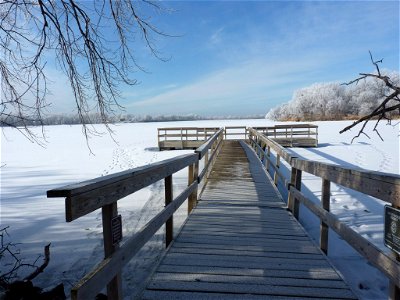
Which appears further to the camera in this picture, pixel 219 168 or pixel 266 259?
pixel 219 168

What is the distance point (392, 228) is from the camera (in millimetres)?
1850

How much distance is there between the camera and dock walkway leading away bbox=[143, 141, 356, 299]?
93.0 inches

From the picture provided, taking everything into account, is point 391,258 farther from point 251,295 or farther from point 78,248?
point 78,248

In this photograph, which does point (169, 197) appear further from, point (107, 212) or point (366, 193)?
point (366, 193)

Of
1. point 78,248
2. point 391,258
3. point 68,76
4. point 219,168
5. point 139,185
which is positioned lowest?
point 78,248

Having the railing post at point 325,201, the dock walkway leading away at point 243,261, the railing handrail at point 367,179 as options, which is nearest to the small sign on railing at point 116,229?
the dock walkway leading away at point 243,261

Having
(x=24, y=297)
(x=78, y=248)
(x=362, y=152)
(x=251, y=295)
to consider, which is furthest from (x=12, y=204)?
(x=362, y=152)

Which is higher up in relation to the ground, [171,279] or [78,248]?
[171,279]

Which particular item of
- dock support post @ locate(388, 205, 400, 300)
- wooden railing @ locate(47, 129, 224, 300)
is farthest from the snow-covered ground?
wooden railing @ locate(47, 129, 224, 300)

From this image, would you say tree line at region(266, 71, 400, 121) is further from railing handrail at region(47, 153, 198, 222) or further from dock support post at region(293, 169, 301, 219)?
railing handrail at region(47, 153, 198, 222)

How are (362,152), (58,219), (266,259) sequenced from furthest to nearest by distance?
(362,152), (58,219), (266,259)

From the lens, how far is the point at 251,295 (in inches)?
91.1

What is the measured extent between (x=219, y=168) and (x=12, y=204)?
571cm

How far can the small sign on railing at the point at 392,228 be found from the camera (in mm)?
1780
